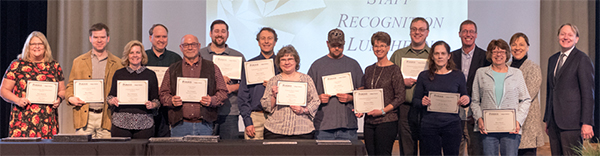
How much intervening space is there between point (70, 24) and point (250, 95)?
12.5 ft

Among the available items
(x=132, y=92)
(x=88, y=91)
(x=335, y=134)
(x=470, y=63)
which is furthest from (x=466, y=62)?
(x=88, y=91)

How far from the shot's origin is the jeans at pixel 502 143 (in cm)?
376

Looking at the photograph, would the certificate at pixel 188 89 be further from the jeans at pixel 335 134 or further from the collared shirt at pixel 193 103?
the jeans at pixel 335 134

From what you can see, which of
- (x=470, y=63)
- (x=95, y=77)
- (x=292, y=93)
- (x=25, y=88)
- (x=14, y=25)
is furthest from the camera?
(x=14, y=25)

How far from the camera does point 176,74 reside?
3816mm

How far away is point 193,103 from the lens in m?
3.76

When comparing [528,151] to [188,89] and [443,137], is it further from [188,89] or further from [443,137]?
[188,89]

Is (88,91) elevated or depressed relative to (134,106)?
elevated

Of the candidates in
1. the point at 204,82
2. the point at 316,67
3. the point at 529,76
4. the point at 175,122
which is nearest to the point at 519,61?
the point at 529,76

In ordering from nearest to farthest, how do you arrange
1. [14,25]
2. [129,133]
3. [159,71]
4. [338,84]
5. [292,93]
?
[292,93], [129,133], [338,84], [159,71], [14,25]

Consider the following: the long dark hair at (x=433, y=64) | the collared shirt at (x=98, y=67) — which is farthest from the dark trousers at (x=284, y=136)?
the collared shirt at (x=98, y=67)

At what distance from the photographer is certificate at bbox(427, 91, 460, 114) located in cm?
367

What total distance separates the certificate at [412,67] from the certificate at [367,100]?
53cm

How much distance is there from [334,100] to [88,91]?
208 centimetres
